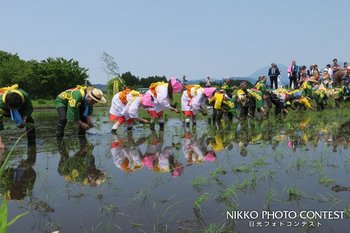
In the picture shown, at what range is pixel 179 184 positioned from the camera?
4.84 m

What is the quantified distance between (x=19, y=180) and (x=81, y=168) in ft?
2.93

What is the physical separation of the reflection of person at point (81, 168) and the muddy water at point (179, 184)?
2 cm

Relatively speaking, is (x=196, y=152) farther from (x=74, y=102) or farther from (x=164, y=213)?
(x=164, y=213)

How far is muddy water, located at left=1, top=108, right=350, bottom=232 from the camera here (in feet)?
11.6

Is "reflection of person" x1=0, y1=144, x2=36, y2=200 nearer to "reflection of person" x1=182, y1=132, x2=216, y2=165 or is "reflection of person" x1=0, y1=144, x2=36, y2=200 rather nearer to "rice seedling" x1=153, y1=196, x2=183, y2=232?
"rice seedling" x1=153, y1=196, x2=183, y2=232

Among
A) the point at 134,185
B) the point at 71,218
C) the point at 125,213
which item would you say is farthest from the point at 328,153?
the point at 71,218

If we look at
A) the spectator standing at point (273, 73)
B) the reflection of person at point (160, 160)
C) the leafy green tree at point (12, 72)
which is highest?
the leafy green tree at point (12, 72)

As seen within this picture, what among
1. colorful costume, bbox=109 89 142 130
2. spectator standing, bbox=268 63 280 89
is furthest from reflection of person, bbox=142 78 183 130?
spectator standing, bbox=268 63 280 89

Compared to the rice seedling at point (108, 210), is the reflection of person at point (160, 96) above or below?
above

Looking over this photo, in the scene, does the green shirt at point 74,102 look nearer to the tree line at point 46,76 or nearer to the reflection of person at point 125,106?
the reflection of person at point 125,106

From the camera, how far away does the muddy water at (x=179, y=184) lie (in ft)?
11.6

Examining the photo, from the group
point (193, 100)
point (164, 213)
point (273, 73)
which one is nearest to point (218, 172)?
point (164, 213)

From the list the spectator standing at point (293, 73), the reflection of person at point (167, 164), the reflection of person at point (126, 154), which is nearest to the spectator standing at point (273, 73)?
the spectator standing at point (293, 73)

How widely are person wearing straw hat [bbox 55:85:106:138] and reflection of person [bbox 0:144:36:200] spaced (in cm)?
236
